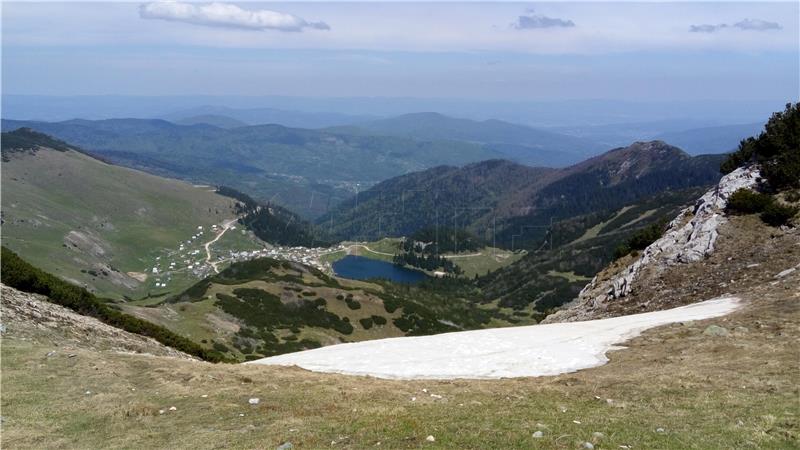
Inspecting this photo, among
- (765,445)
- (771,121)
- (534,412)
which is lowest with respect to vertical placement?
(534,412)

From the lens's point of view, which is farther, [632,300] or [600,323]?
[632,300]

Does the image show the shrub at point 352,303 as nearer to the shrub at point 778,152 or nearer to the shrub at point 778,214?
the shrub at point 778,152

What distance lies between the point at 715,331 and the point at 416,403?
56.4ft

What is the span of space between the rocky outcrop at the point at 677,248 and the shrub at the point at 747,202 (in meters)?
1.10

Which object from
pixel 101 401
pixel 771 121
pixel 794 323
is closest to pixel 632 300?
pixel 794 323

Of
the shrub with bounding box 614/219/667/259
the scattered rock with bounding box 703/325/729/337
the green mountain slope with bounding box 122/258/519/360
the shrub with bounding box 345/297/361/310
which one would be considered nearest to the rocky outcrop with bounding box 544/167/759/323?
the shrub with bounding box 614/219/667/259

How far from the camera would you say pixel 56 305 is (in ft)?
128

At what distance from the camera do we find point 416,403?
21.2 metres

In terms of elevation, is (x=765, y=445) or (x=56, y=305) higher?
(x=765, y=445)

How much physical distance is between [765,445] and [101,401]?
22290 mm

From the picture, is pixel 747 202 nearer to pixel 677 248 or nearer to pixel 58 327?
pixel 677 248

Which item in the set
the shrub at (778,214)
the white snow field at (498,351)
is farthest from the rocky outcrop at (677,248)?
the white snow field at (498,351)

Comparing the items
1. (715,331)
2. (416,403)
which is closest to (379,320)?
(715,331)

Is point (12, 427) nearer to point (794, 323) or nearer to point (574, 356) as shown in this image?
point (574, 356)
